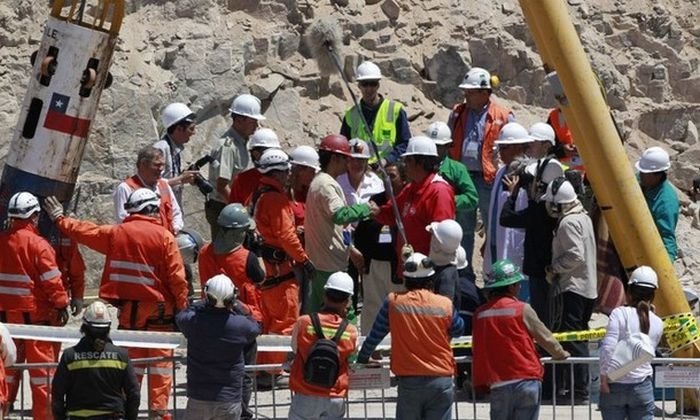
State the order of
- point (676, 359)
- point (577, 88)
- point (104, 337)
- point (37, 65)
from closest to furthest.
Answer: point (104, 337)
point (676, 359)
point (577, 88)
point (37, 65)

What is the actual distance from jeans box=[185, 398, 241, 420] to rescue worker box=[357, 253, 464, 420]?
1.03 m

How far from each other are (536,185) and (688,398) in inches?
76.2

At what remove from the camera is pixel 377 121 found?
16.4 m

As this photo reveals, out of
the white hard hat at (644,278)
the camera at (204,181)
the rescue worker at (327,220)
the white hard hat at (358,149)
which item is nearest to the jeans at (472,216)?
the white hard hat at (358,149)

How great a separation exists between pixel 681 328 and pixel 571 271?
90 cm

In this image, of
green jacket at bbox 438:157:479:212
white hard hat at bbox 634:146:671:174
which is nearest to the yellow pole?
white hard hat at bbox 634:146:671:174

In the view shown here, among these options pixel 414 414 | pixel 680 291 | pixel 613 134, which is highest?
pixel 613 134

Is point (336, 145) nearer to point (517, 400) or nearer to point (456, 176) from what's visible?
point (456, 176)

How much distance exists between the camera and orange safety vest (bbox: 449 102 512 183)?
16.2 m

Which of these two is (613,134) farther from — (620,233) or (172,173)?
(172,173)

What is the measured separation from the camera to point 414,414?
12195 millimetres

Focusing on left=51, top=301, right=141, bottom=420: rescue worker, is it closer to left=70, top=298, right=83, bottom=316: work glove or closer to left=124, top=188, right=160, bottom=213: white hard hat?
left=124, top=188, right=160, bottom=213: white hard hat

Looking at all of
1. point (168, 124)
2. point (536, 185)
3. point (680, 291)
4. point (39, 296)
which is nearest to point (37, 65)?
point (168, 124)

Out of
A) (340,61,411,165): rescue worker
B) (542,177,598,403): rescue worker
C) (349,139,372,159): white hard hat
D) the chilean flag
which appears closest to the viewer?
(542,177,598,403): rescue worker
